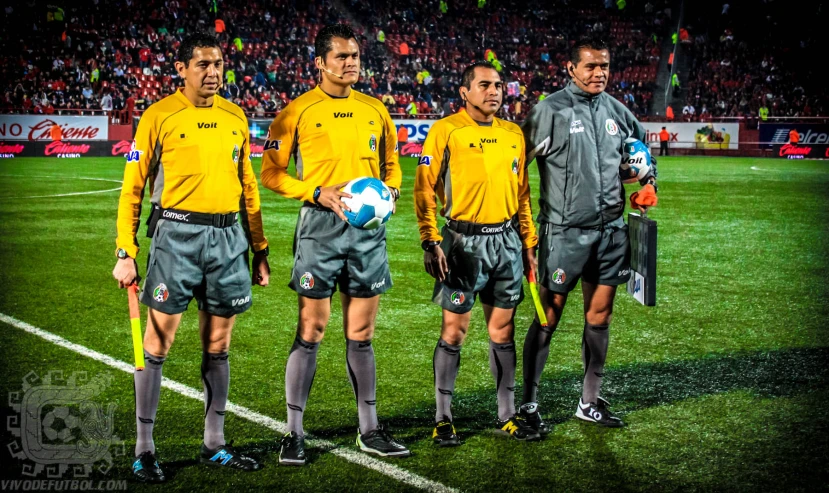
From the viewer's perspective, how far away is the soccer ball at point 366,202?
178 inches

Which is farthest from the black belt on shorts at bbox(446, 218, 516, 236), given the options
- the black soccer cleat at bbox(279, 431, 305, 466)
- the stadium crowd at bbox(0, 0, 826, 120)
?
the stadium crowd at bbox(0, 0, 826, 120)

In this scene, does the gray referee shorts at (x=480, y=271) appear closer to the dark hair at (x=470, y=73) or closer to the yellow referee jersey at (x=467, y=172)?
the yellow referee jersey at (x=467, y=172)

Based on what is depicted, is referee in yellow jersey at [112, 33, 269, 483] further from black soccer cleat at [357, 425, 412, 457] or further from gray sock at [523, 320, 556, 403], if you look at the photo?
gray sock at [523, 320, 556, 403]

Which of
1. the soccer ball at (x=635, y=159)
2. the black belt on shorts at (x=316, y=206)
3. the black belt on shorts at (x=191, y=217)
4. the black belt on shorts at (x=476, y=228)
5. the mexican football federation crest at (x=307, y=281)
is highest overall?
the soccer ball at (x=635, y=159)

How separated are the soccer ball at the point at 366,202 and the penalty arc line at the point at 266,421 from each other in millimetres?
1303

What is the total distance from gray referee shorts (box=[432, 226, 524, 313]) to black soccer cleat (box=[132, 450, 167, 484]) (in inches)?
70.1

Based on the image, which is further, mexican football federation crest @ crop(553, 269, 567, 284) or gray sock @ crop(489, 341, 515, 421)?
mexican football federation crest @ crop(553, 269, 567, 284)

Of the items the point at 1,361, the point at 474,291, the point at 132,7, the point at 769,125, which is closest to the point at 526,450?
the point at 474,291

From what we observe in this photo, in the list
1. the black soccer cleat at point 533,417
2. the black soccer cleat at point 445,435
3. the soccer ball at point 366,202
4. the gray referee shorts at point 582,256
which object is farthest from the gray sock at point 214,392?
the gray referee shorts at point 582,256

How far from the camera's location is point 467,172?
5.10 metres

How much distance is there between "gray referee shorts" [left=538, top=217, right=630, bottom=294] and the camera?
540cm

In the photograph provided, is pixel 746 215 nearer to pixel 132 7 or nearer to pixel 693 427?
pixel 693 427

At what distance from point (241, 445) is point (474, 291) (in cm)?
162

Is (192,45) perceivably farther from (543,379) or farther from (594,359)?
(543,379)
